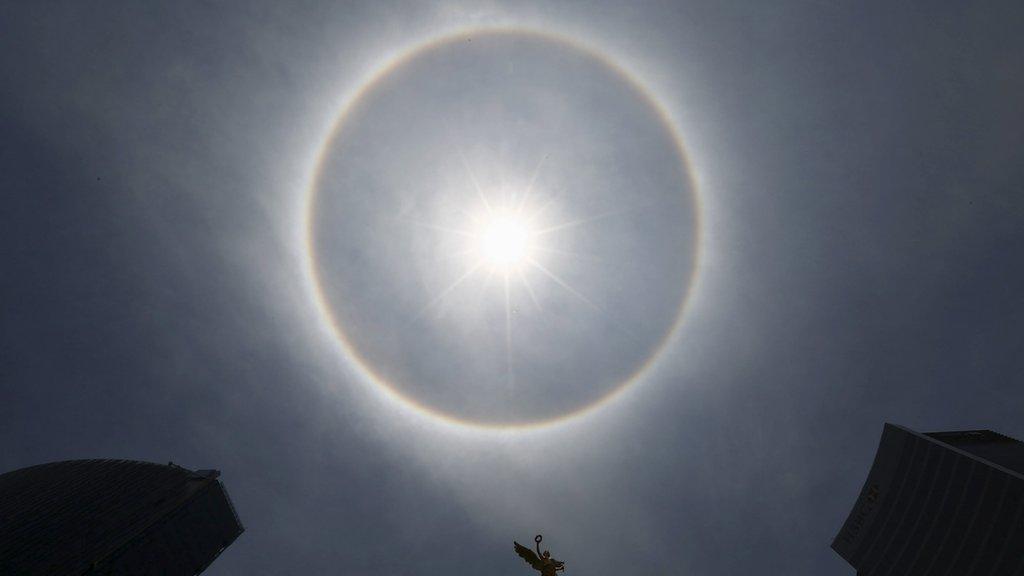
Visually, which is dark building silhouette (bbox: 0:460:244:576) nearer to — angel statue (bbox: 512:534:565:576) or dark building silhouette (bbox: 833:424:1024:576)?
angel statue (bbox: 512:534:565:576)

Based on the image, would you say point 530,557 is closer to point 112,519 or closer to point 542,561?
point 542,561

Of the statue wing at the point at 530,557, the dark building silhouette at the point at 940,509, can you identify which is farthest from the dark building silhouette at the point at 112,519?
the dark building silhouette at the point at 940,509

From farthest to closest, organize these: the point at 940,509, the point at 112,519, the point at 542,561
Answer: the point at 112,519, the point at 940,509, the point at 542,561

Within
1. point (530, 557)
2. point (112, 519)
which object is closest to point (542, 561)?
point (530, 557)

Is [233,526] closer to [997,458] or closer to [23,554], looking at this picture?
[23,554]

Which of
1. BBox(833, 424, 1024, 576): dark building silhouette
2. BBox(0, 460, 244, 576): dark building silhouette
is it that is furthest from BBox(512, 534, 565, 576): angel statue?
BBox(0, 460, 244, 576): dark building silhouette
